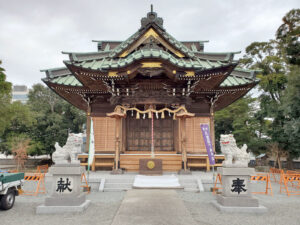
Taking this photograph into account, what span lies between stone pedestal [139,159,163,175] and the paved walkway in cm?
264

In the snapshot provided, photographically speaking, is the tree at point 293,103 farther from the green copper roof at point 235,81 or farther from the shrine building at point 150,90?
the green copper roof at point 235,81

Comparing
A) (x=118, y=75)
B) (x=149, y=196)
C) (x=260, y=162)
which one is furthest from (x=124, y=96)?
(x=260, y=162)

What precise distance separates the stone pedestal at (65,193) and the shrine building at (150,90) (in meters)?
5.04

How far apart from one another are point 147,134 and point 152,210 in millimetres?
8099

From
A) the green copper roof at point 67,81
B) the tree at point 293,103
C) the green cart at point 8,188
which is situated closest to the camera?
the green cart at point 8,188

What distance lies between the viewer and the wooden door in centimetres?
1391

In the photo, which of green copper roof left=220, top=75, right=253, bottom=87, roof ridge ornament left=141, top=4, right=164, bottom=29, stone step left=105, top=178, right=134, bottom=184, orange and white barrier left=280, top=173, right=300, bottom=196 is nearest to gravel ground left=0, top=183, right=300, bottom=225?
orange and white barrier left=280, top=173, right=300, bottom=196

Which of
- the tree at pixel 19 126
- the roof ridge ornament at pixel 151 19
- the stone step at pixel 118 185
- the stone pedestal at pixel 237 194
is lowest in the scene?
the stone step at pixel 118 185

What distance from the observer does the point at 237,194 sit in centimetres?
656

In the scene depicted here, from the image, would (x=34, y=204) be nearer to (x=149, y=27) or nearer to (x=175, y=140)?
(x=175, y=140)

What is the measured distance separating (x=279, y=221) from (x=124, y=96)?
366 inches

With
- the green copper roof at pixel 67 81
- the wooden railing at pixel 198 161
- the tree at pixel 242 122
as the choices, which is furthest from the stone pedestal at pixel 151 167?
the tree at pixel 242 122

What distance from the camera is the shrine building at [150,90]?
35.4ft

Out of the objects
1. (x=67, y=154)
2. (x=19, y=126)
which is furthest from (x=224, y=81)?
(x=19, y=126)
